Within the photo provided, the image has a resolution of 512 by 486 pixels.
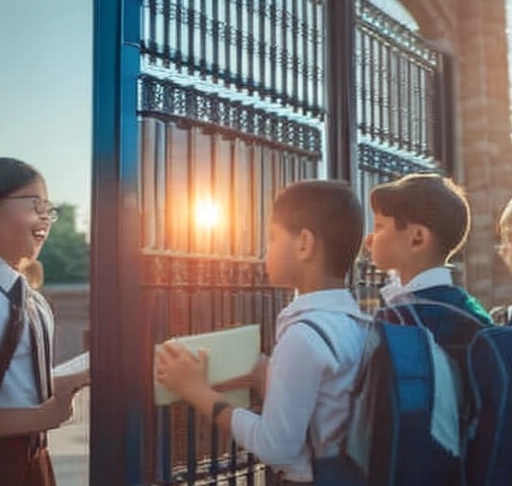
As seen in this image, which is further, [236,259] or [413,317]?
[236,259]

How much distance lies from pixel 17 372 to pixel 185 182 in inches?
40.5

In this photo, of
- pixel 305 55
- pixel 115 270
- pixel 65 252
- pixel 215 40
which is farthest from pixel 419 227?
pixel 305 55

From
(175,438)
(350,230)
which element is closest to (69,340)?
(175,438)

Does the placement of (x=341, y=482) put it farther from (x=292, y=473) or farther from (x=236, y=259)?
(x=236, y=259)

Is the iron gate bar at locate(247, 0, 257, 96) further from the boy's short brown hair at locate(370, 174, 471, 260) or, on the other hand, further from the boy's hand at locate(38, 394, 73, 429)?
the boy's hand at locate(38, 394, 73, 429)

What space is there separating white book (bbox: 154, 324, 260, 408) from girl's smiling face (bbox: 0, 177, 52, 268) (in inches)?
15.9

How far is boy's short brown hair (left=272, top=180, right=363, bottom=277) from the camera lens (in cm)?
177

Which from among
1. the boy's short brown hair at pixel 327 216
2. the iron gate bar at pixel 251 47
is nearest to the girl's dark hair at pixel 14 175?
the boy's short brown hair at pixel 327 216

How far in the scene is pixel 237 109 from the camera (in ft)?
9.34

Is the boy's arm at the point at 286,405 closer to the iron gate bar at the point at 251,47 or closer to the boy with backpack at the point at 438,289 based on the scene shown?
the boy with backpack at the point at 438,289

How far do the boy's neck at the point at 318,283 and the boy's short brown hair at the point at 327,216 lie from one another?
0.05 ft

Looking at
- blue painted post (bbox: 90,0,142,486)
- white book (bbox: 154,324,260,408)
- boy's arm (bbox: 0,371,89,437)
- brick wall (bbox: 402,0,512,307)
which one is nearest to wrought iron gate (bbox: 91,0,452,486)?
blue painted post (bbox: 90,0,142,486)

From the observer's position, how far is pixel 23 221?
5.99 feet

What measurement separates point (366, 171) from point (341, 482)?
7.28 ft
